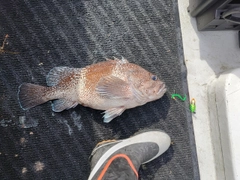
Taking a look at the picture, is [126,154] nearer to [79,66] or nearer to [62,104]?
[62,104]

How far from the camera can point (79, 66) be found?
2.13 metres

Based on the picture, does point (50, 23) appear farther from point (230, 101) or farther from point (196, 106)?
point (230, 101)

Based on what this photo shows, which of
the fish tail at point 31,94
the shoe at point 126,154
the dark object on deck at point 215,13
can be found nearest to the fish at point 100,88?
the fish tail at point 31,94

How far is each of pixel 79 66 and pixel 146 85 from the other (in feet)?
1.75

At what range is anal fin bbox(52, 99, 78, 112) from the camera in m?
2.03

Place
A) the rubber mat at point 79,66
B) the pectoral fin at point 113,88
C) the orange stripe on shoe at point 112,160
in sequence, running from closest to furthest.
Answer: the orange stripe on shoe at point 112,160 < the pectoral fin at point 113,88 < the rubber mat at point 79,66

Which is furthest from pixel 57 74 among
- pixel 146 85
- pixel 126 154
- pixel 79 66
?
pixel 126 154

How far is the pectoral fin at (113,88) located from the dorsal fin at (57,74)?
253 millimetres

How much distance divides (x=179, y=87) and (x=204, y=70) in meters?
0.28

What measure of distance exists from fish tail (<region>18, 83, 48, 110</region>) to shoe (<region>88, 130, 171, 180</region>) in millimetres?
531

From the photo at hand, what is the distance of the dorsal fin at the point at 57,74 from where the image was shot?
2029 mm

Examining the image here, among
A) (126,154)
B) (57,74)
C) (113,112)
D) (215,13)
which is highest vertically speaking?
(215,13)

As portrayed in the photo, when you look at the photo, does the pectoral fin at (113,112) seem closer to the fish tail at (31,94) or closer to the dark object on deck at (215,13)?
the fish tail at (31,94)

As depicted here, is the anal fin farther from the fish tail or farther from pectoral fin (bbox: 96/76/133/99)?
pectoral fin (bbox: 96/76/133/99)
